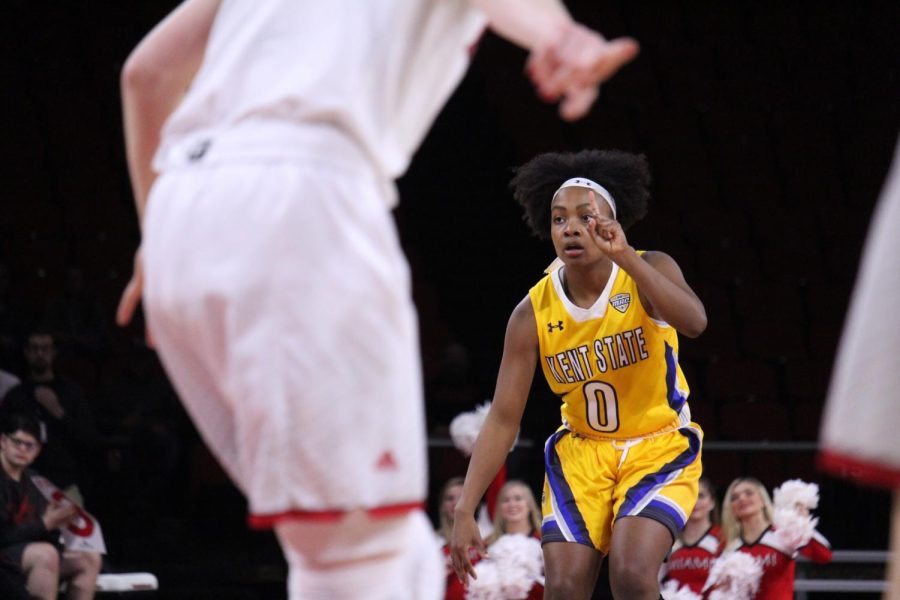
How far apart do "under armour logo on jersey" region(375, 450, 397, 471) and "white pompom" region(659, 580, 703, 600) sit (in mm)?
4610

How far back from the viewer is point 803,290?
10219mm

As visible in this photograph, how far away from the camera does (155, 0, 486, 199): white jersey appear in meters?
2.00

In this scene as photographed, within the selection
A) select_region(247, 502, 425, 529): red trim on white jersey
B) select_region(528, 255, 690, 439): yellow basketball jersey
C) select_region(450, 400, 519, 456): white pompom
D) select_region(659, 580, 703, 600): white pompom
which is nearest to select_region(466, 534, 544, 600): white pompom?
select_region(659, 580, 703, 600): white pompom

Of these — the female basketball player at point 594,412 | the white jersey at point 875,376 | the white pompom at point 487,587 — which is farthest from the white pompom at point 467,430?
the white jersey at point 875,376

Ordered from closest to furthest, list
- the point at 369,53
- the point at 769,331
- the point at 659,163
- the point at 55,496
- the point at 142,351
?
the point at 369,53, the point at 55,496, the point at 142,351, the point at 769,331, the point at 659,163

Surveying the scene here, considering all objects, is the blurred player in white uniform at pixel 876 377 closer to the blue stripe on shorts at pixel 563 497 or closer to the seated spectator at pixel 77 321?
the blue stripe on shorts at pixel 563 497

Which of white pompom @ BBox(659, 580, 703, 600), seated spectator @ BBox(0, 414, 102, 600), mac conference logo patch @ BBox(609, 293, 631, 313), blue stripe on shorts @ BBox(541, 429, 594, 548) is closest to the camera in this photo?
blue stripe on shorts @ BBox(541, 429, 594, 548)

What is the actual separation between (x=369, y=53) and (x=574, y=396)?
8.60 feet

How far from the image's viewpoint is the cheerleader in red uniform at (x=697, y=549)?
22.2ft

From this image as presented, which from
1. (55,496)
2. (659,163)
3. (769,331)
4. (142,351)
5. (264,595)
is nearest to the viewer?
(55,496)

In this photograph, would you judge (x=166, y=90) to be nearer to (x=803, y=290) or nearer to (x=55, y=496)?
(x=55, y=496)

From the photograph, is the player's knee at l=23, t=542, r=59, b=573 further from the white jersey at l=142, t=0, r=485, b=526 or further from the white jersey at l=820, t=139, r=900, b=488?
the white jersey at l=820, t=139, r=900, b=488

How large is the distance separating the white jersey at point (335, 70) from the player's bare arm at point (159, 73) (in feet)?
0.33

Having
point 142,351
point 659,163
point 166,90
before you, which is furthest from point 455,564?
point 659,163
